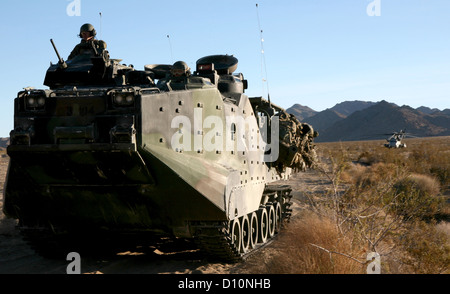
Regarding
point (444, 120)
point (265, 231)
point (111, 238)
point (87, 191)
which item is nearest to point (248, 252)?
point (265, 231)

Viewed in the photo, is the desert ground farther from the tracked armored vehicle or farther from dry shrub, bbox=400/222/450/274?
the tracked armored vehicle

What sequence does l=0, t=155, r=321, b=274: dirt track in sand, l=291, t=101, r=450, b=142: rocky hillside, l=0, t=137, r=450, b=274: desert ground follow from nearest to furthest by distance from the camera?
l=0, t=137, r=450, b=274: desert ground < l=0, t=155, r=321, b=274: dirt track in sand < l=291, t=101, r=450, b=142: rocky hillside

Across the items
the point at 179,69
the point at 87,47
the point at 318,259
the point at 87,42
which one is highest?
the point at 87,42

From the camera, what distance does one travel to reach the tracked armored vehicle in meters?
6.37

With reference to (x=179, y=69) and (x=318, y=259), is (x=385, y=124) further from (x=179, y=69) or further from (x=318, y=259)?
(x=318, y=259)

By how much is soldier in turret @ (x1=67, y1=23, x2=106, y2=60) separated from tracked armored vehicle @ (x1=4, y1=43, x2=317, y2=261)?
2.80 feet

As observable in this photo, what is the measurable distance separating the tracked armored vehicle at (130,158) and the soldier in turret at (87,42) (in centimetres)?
85

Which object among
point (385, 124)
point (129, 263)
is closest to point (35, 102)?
point (129, 263)

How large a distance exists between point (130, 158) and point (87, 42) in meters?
4.53

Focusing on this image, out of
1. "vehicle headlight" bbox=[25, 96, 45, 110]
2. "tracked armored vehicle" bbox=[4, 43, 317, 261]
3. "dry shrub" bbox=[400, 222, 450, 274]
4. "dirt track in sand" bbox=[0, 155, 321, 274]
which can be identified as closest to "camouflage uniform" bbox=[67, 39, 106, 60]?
"tracked armored vehicle" bbox=[4, 43, 317, 261]

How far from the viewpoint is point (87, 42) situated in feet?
32.7

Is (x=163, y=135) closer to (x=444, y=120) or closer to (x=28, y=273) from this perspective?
(x=28, y=273)

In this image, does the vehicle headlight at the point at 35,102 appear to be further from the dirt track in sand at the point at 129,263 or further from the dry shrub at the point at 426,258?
the dry shrub at the point at 426,258

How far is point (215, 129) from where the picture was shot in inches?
304
